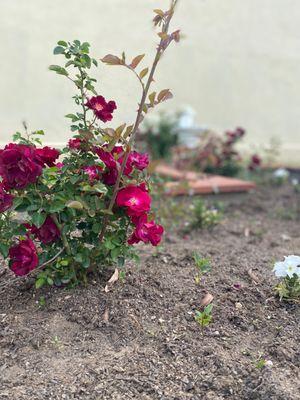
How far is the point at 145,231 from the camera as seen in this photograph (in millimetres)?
1920

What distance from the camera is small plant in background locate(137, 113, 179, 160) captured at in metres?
5.29

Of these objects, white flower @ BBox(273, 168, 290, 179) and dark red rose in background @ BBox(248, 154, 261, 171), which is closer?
dark red rose in background @ BBox(248, 154, 261, 171)

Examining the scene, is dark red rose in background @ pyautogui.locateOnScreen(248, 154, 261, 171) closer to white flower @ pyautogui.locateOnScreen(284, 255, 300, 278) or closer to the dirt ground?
the dirt ground

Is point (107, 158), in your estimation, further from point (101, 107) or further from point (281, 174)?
point (281, 174)

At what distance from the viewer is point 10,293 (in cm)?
207

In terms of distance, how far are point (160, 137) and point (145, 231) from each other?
11.7ft

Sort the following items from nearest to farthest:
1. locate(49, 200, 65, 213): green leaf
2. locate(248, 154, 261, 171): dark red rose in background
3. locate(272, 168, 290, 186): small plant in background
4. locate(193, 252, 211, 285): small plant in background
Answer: locate(49, 200, 65, 213): green leaf < locate(193, 252, 211, 285): small plant in background < locate(248, 154, 261, 171): dark red rose in background < locate(272, 168, 290, 186): small plant in background

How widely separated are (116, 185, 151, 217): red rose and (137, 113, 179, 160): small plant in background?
3.36m

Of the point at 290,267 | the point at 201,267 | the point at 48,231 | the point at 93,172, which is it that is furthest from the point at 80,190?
the point at 290,267

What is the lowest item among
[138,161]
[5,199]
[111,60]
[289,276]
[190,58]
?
[289,276]

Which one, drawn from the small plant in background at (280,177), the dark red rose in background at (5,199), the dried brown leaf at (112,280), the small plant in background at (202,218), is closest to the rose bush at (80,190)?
the dark red rose in background at (5,199)

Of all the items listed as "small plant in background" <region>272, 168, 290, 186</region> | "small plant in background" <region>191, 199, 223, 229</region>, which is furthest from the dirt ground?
"small plant in background" <region>272, 168, 290, 186</region>

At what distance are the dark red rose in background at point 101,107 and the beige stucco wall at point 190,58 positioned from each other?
0.66 metres

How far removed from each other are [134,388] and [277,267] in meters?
0.74
